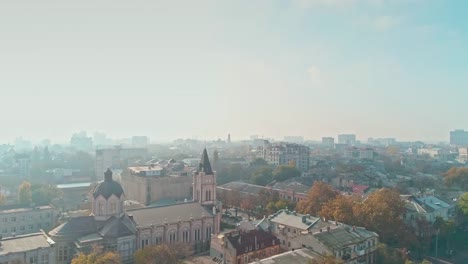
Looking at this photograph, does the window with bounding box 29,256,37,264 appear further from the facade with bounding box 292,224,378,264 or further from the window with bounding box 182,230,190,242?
the facade with bounding box 292,224,378,264

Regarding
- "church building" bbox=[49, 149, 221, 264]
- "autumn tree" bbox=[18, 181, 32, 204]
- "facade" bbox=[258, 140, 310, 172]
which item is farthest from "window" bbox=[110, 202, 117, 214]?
"facade" bbox=[258, 140, 310, 172]

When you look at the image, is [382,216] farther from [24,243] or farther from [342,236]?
[24,243]

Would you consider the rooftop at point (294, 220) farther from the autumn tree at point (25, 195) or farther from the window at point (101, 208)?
the autumn tree at point (25, 195)

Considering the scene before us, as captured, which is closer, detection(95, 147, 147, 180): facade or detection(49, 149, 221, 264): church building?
detection(49, 149, 221, 264): church building

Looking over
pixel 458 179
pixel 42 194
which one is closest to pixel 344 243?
pixel 42 194

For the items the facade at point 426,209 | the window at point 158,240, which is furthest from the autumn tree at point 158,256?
the facade at point 426,209

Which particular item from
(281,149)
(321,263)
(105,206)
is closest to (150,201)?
(105,206)
